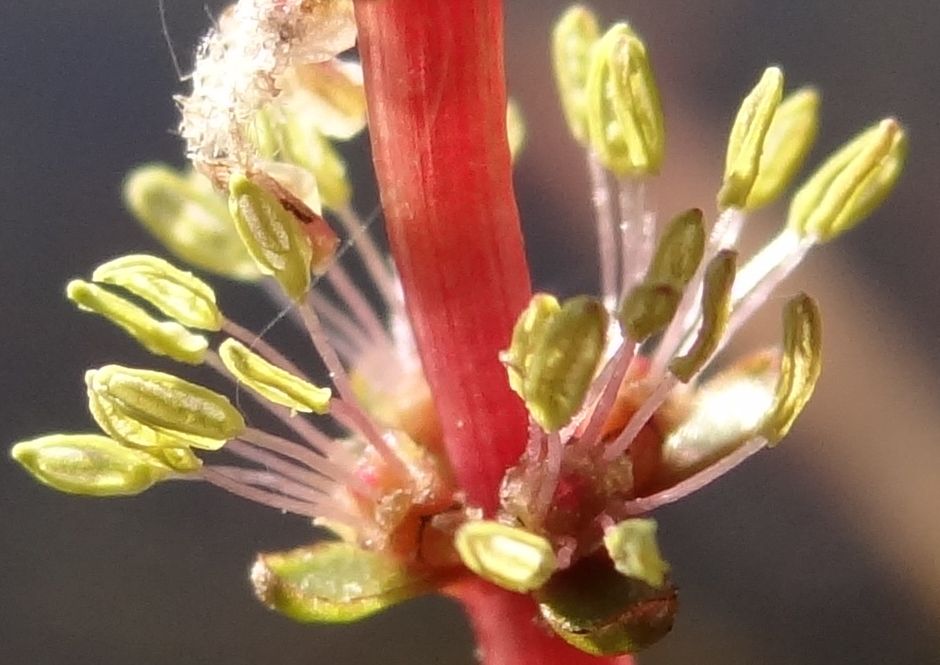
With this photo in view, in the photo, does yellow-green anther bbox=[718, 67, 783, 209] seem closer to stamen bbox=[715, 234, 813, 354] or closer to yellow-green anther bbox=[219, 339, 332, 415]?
stamen bbox=[715, 234, 813, 354]

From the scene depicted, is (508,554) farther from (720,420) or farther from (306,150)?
(306,150)

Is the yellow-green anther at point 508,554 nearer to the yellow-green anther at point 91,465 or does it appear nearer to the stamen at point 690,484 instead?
the stamen at point 690,484

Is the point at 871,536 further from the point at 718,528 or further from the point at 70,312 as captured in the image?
the point at 70,312

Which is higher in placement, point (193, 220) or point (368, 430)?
point (193, 220)

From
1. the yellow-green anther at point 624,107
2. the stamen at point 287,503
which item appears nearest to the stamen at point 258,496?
the stamen at point 287,503

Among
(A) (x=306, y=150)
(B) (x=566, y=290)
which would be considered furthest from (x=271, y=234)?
(B) (x=566, y=290)
